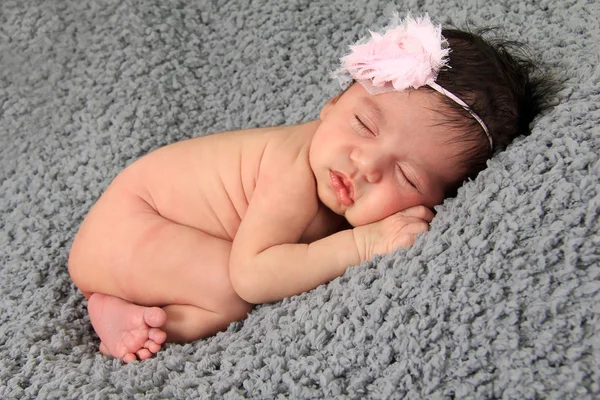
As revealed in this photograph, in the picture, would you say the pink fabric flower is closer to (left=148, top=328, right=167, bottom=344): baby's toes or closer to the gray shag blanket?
the gray shag blanket

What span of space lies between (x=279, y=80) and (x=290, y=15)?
202mm

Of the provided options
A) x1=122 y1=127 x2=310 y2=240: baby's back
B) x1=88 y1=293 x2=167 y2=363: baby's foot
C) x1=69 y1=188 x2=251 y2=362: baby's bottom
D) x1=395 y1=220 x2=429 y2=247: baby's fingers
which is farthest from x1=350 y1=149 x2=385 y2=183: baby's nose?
x1=88 y1=293 x2=167 y2=363: baby's foot

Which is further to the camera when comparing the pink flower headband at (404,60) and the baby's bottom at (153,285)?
the baby's bottom at (153,285)

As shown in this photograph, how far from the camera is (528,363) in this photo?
3.10ft

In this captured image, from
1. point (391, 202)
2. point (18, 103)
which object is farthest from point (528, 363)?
point (18, 103)

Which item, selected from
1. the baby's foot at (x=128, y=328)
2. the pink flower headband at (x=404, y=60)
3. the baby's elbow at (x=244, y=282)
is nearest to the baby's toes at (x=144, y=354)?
the baby's foot at (x=128, y=328)

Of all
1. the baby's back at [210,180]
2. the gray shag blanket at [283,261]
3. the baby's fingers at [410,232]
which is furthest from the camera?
the baby's back at [210,180]

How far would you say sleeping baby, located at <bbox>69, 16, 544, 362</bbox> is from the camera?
1.27 meters

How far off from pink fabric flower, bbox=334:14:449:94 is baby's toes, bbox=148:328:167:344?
63 cm

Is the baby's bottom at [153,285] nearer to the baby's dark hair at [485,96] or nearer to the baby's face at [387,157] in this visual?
the baby's face at [387,157]

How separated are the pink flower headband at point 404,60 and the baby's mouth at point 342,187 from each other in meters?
0.18

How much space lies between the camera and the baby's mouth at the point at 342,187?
1282 mm

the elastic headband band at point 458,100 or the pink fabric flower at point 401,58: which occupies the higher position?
the pink fabric flower at point 401,58

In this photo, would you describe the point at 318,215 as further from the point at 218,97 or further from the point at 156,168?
the point at 218,97
